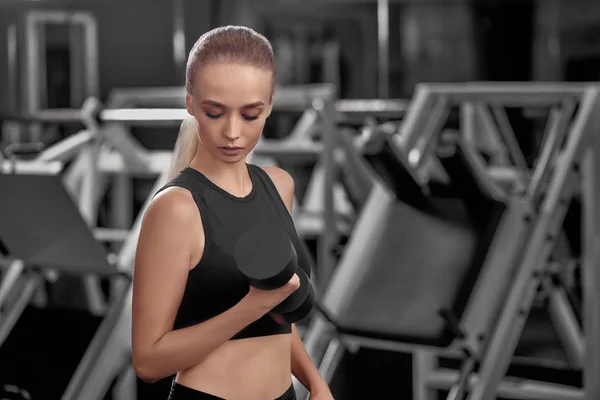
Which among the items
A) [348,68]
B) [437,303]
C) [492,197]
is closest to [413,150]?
[492,197]

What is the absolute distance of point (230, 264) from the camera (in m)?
1.21

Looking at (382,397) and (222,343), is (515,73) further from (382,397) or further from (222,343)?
(222,343)

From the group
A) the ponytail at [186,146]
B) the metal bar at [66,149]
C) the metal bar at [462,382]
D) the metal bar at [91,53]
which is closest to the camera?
the ponytail at [186,146]

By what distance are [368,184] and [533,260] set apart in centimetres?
180

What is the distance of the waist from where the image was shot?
1.26 metres

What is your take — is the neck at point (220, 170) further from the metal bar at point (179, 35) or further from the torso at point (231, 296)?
the metal bar at point (179, 35)

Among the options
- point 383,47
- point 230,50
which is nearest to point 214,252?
point 230,50

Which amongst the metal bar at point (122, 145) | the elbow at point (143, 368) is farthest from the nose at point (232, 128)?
the metal bar at point (122, 145)

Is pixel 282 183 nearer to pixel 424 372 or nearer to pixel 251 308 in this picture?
pixel 251 308

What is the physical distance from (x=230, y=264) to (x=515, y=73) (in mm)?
5526

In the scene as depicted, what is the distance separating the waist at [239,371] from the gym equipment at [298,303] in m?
0.10

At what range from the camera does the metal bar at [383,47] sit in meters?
6.89

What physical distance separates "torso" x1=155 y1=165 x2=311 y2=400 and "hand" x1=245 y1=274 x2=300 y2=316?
7 centimetres

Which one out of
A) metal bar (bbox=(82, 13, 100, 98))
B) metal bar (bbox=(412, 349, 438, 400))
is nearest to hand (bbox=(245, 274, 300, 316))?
metal bar (bbox=(412, 349, 438, 400))
